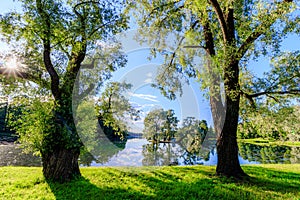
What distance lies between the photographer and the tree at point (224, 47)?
7.58 metres

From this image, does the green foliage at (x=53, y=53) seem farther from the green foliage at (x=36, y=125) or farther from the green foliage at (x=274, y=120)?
the green foliage at (x=274, y=120)

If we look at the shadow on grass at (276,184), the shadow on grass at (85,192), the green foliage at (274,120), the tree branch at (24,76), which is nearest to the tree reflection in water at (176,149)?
the green foliage at (274,120)

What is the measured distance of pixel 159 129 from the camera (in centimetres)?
1684

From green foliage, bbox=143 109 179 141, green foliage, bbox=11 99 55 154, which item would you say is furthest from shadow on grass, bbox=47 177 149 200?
green foliage, bbox=143 109 179 141

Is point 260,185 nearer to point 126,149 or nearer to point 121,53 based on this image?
point 121,53

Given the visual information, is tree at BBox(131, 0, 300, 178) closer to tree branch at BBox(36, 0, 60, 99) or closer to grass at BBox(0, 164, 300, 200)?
grass at BBox(0, 164, 300, 200)

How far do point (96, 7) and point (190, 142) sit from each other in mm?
12993

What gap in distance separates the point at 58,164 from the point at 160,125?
9862 millimetres

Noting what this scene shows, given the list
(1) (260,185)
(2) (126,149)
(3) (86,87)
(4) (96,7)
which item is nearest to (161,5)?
(4) (96,7)

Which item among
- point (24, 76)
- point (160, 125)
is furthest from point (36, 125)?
point (160, 125)

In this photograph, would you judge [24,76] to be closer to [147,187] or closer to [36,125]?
[36,125]

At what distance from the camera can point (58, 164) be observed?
7.55 metres

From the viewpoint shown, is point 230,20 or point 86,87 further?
point 86,87

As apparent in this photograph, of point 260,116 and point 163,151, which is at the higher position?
point 260,116
